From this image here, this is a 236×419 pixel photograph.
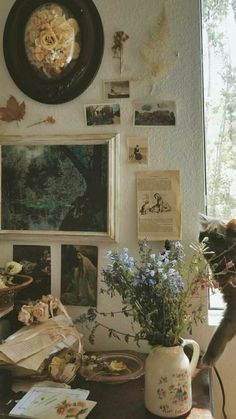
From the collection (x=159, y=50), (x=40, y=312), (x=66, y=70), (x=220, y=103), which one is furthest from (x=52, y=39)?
(x=40, y=312)

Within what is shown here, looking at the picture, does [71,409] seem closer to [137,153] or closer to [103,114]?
[137,153]

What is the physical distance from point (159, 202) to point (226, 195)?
0.26 meters

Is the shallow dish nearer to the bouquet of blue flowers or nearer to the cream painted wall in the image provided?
the cream painted wall

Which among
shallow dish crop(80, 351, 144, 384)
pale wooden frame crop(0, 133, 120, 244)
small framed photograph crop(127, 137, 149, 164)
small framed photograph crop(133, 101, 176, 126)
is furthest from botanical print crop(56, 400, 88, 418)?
small framed photograph crop(133, 101, 176, 126)

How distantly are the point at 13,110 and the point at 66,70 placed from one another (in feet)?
0.80

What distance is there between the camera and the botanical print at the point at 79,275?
4.50 ft

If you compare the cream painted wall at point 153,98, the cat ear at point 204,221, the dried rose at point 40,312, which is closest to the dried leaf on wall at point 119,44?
the cream painted wall at point 153,98

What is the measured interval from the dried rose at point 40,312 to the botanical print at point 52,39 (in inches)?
31.4

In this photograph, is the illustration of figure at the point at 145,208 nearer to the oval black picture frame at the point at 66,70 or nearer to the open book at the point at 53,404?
the oval black picture frame at the point at 66,70

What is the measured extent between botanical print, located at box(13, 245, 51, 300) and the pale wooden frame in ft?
0.16

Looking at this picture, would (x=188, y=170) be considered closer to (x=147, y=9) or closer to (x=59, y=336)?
(x=147, y=9)

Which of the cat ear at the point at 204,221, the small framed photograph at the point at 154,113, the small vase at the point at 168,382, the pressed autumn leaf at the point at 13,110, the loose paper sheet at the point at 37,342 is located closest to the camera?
the small vase at the point at 168,382

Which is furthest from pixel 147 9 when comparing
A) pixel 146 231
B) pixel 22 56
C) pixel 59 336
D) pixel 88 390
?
pixel 88 390

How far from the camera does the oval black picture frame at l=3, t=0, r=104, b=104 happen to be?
137 cm
